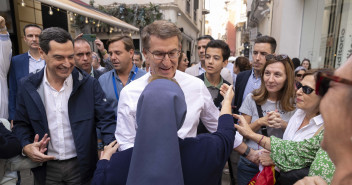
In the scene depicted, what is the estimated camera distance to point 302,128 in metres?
1.91

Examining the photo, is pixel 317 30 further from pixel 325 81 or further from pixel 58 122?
pixel 58 122

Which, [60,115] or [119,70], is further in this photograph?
[119,70]

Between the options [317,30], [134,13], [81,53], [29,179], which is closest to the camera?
[81,53]

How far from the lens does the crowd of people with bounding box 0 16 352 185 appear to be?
2.70ft

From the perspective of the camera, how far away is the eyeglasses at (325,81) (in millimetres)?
655

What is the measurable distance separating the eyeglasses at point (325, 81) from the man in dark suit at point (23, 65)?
10.8 feet

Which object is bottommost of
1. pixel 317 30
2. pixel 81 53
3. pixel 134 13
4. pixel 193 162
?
pixel 193 162

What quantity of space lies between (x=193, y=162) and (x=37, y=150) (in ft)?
5.04

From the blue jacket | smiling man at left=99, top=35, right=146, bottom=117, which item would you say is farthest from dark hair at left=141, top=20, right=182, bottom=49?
smiling man at left=99, top=35, right=146, bottom=117

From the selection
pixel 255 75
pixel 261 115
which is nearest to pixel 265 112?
pixel 261 115

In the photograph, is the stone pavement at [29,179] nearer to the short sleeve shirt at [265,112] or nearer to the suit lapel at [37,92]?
the short sleeve shirt at [265,112]

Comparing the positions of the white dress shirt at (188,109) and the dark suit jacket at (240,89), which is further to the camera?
the dark suit jacket at (240,89)

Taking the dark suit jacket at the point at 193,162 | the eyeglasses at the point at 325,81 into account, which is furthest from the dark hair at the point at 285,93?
the eyeglasses at the point at 325,81

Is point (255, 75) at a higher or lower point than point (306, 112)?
higher
